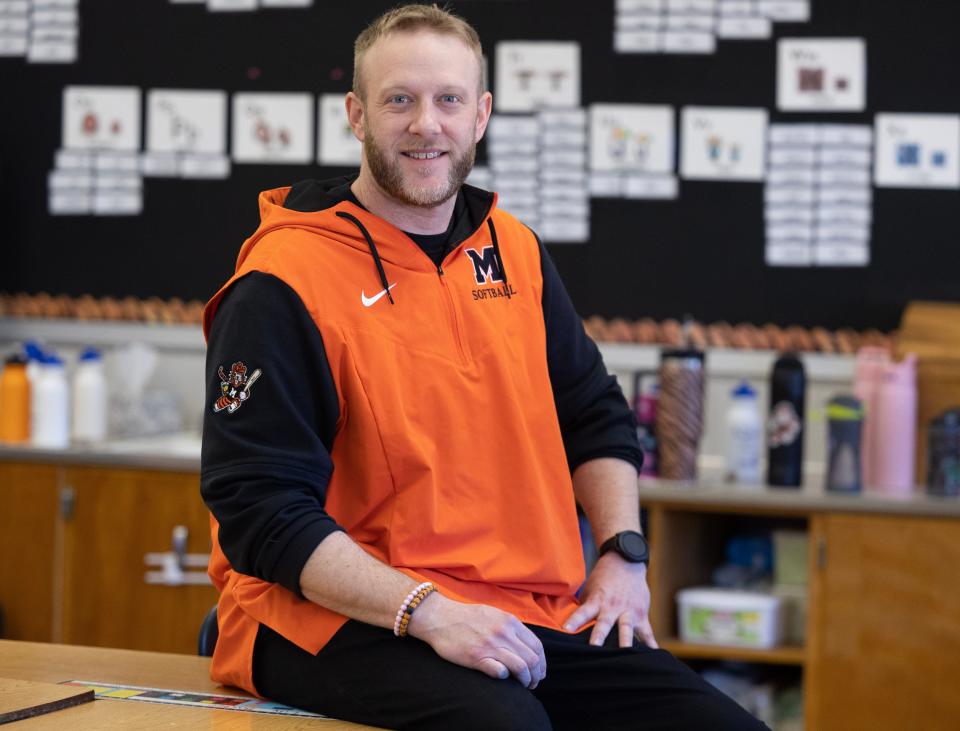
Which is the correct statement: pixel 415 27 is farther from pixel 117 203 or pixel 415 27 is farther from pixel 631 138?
pixel 117 203

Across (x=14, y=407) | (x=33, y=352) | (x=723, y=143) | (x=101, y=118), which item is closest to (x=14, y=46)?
(x=101, y=118)

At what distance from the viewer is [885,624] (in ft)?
9.57

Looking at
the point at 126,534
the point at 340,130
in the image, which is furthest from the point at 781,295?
the point at 126,534

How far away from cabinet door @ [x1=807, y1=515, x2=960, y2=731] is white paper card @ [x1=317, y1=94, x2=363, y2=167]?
68.0 inches

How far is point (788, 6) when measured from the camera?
11.6ft

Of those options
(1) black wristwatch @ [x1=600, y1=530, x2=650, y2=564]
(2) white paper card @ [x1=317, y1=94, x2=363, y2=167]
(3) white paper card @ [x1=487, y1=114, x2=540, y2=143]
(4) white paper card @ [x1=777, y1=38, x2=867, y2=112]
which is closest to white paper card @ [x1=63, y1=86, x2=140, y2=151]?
(2) white paper card @ [x1=317, y1=94, x2=363, y2=167]

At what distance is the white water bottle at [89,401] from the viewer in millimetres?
3592

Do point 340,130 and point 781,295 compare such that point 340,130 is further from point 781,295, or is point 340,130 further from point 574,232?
point 781,295

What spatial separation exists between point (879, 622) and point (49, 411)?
2137 mm

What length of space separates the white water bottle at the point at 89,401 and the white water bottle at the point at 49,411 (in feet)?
0.20

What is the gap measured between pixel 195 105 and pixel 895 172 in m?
1.99

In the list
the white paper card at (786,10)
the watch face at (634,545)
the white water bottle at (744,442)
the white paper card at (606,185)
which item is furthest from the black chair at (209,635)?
the white paper card at (786,10)

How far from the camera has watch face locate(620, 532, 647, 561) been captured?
6.66 feet

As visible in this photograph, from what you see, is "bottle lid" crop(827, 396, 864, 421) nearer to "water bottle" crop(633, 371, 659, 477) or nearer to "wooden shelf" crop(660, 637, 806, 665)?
"water bottle" crop(633, 371, 659, 477)
